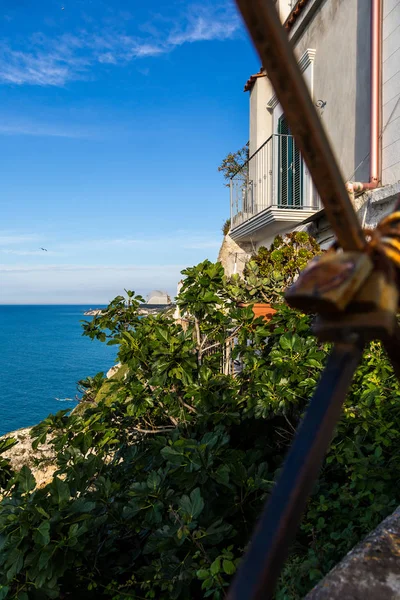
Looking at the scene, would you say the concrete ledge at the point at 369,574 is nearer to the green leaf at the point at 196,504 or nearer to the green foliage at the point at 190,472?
the green foliage at the point at 190,472

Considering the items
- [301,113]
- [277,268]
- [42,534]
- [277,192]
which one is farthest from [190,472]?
[277,192]

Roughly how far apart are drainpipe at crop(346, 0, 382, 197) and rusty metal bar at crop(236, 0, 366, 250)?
18.1 feet

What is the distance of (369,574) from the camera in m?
1.23

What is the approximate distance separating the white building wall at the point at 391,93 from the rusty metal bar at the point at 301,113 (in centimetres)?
555

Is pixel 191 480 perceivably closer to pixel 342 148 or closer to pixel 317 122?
pixel 317 122

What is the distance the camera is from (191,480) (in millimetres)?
2719

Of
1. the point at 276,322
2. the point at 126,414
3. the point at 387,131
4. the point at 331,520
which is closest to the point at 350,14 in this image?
the point at 387,131

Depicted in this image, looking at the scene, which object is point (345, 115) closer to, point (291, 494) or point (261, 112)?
point (261, 112)

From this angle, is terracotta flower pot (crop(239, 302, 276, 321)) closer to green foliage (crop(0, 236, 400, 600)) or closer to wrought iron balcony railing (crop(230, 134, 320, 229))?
green foliage (crop(0, 236, 400, 600))

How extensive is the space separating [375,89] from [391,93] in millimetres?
267

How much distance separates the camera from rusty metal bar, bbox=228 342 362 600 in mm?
533

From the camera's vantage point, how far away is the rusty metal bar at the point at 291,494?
533mm

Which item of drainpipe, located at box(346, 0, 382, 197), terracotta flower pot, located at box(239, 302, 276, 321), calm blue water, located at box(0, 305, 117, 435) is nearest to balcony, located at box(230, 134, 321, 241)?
drainpipe, located at box(346, 0, 382, 197)

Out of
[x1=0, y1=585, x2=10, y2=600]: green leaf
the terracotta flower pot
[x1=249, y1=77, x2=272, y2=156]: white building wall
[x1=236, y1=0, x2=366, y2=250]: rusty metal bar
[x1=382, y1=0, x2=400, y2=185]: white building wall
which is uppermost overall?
[x1=249, y1=77, x2=272, y2=156]: white building wall
